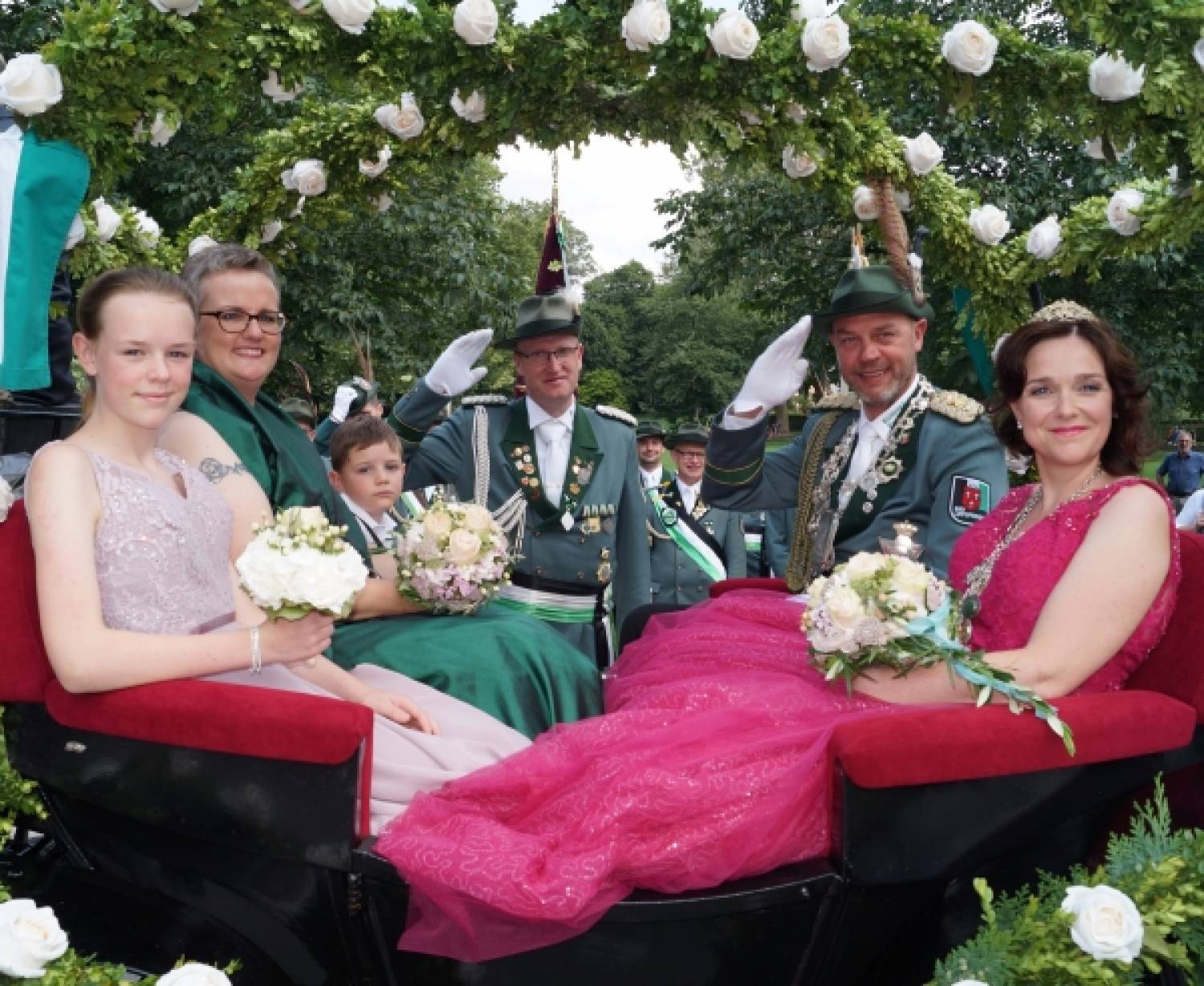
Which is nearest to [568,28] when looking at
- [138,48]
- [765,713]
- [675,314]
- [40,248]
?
[138,48]

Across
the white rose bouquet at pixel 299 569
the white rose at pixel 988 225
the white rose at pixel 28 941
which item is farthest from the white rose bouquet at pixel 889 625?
the white rose at pixel 988 225

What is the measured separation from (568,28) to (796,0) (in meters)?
0.74

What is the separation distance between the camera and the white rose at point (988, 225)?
448 cm

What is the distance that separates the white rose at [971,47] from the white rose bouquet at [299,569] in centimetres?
253

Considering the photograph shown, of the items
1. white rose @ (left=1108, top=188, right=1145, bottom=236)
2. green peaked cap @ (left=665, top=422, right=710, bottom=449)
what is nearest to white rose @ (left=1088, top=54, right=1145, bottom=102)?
white rose @ (left=1108, top=188, right=1145, bottom=236)

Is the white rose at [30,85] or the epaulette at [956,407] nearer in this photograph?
the white rose at [30,85]

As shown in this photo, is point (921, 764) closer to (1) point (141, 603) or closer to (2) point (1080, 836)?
(2) point (1080, 836)

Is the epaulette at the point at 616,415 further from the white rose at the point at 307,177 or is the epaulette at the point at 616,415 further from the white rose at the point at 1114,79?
the white rose at the point at 1114,79

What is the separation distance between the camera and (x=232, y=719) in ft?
6.97

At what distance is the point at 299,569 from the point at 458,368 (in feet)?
7.31

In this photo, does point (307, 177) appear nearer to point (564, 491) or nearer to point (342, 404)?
point (342, 404)

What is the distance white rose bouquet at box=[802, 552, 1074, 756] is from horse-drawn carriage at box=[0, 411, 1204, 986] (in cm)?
16

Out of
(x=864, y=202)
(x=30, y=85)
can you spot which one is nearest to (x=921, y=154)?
(x=864, y=202)

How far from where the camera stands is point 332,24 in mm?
3590
